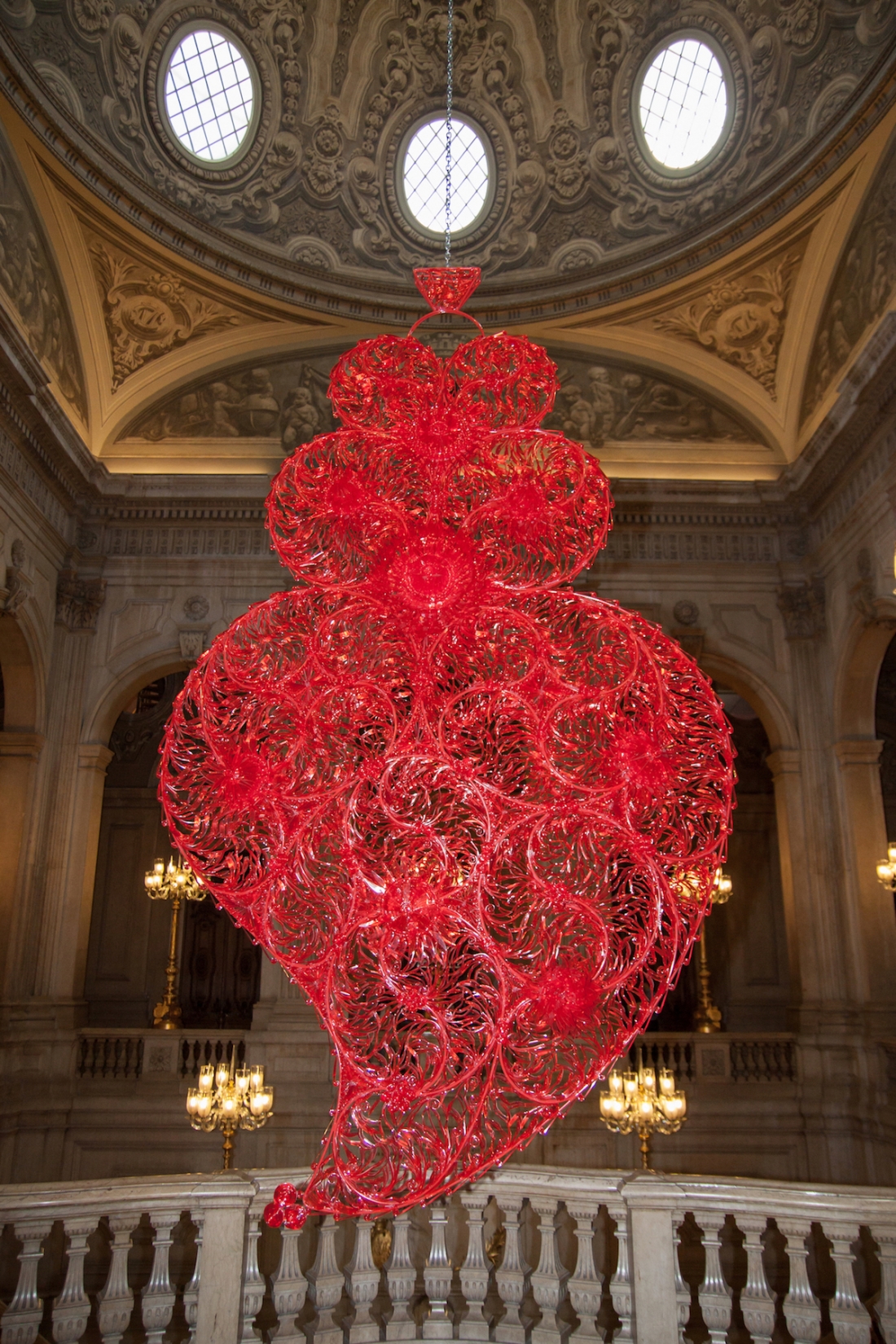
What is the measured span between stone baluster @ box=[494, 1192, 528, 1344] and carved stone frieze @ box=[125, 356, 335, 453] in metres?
11.5

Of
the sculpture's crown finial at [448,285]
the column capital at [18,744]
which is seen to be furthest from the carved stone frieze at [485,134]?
the sculpture's crown finial at [448,285]

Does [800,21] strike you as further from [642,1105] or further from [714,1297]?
[714,1297]

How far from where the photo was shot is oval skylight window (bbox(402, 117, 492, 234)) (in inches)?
570

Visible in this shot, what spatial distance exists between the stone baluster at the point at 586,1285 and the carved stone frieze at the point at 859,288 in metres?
10.5

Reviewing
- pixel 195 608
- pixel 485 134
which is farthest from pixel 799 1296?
pixel 485 134

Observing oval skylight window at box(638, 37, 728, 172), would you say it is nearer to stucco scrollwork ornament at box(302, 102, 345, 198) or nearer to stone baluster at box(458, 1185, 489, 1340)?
stucco scrollwork ornament at box(302, 102, 345, 198)

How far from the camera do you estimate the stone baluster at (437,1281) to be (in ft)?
17.3

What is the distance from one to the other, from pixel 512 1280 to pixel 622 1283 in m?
0.62

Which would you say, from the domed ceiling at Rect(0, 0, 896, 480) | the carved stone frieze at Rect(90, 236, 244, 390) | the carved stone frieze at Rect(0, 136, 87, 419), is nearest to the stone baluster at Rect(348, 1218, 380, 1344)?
the carved stone frieze at Rect(0, 136, 87, 419)

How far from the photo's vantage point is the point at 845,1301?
484 centimetres

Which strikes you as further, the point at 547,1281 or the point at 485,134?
the point at 485,134

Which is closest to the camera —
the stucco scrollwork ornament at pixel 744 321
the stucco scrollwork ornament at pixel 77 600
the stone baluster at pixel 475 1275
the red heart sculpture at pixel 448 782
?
the red heart sculpture at pixel 448 782

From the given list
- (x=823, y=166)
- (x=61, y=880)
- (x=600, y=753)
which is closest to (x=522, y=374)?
(x=600, y=753)

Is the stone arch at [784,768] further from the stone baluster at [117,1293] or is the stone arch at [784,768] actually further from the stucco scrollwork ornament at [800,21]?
the stone baluster at [117,1293]
